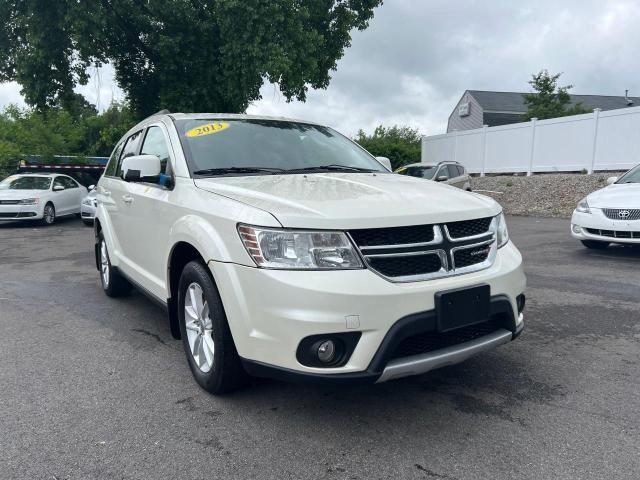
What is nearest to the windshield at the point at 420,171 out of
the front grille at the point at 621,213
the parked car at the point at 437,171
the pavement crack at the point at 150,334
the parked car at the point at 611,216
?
the parked car at the point at 437,171

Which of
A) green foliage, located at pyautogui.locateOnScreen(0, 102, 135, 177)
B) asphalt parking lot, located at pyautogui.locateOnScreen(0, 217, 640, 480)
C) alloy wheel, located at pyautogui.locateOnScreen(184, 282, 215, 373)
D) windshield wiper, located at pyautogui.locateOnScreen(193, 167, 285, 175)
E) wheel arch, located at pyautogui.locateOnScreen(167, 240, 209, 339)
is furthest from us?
green foliage, located at pyautogui.locateOnScreen(0, 102, 135, 177)

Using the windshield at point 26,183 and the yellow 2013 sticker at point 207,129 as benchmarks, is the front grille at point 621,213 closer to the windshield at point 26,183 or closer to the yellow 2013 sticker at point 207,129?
the yellow 2013 sticker at point 207,129

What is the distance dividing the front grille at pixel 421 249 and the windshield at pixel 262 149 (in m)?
1.33

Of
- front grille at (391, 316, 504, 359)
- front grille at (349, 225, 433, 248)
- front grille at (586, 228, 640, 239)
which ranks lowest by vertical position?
front grille at (586, 228, 640, 239)

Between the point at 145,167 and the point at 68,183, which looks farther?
the point at 68,183

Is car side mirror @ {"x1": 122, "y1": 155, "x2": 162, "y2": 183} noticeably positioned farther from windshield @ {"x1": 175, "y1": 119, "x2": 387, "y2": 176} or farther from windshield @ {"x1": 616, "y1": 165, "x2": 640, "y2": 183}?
windshield @ {"x1": 616, "y1": 165, "x2": 640, "y2": 183}

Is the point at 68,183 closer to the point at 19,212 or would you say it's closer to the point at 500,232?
the point at 19,212

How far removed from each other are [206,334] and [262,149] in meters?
1.52

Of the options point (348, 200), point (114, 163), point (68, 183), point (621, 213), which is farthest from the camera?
point (68, 183)

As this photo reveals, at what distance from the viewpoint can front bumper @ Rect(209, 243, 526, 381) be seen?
2.41m

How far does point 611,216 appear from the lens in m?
7.25

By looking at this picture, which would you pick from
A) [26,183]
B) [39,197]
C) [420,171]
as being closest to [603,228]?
[420,171]

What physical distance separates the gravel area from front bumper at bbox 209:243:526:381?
13.4m

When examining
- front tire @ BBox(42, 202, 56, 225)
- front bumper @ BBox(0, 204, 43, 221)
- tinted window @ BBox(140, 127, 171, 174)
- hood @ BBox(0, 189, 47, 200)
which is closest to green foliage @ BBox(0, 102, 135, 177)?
hood @ BBox(0, 189, 47, 200)
